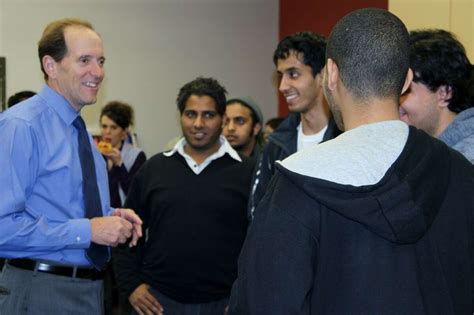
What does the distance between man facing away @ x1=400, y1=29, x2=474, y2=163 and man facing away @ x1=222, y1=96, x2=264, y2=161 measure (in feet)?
8.13

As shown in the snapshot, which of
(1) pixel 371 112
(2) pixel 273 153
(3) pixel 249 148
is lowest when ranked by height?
(3) pixel 249 148

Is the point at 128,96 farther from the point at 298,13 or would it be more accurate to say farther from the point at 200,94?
the point at 200,94

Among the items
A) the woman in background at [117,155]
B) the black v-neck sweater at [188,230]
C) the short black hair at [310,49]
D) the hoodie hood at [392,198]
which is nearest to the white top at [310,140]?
the short black hair at [310,49]

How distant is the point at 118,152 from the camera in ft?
16.8

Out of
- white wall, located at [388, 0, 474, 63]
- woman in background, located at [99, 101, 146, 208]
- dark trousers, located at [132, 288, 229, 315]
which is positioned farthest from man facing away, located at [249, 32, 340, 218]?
woman in background, located at [99, 101, 146, 208]

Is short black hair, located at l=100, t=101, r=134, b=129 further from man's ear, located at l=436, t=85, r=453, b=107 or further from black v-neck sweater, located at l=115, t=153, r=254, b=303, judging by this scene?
man's ear, located at l=436, t=85, r=453, b=107

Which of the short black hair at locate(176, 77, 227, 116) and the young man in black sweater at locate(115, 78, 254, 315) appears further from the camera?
the short black hair at locate(176, 77, 227, 116)

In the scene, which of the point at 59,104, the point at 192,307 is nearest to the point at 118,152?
the point at 192,307

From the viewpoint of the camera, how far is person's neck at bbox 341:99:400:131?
1.40 metres

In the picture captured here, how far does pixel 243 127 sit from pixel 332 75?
3.04 m

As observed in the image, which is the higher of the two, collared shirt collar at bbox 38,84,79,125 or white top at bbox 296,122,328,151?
collared shirt collar at bbox 38,84,79,125

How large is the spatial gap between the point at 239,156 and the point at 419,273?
187 cm

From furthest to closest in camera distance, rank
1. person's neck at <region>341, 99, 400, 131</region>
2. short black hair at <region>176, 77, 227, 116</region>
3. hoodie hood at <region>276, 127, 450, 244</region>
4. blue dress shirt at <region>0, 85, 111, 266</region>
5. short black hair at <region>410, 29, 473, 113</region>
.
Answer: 1. short black hair at <region>176, 77, 227, 116</region>
2. blue dress shirt at <region>0, 85, 111, 266</region>
3. short black hair at <region>410, 29, 473, 113</region>
4. person's neck at <region>341, 99, 400, 131</region>
5. hoodie hood at <region>276, 127, 450, 244</region>

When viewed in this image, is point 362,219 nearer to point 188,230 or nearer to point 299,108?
point 299,108
